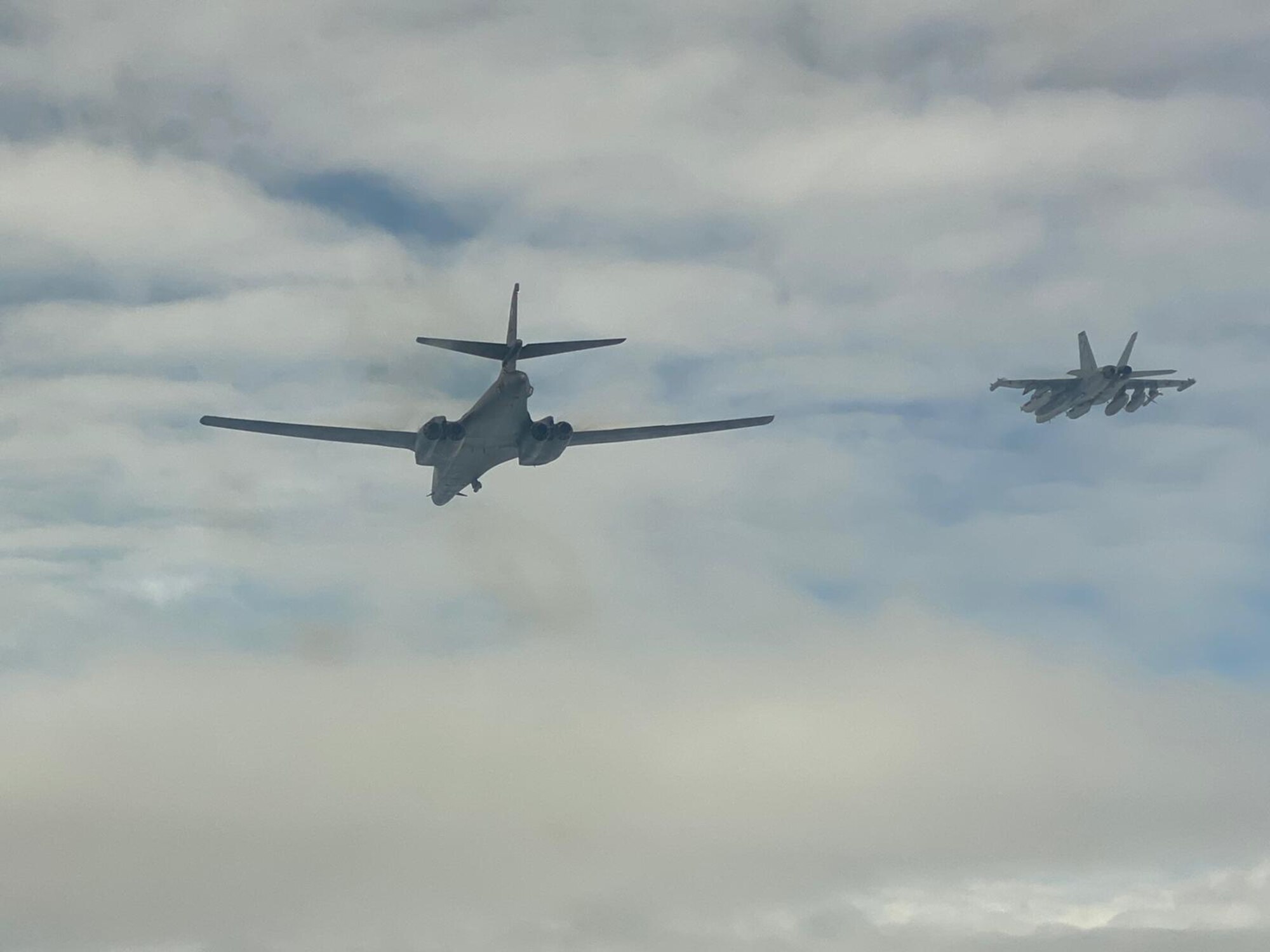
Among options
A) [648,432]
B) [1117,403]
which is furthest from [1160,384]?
[648,432]

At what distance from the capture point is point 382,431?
83875 mm

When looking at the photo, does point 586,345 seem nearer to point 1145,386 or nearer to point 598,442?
point 598,442

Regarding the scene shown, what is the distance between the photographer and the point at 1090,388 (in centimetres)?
12950

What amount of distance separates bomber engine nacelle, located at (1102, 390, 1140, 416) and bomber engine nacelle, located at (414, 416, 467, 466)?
7669 centimetres

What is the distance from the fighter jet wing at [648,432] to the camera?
8525 centimetres

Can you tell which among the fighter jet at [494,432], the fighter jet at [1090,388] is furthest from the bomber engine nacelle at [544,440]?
the fighter jet at [1090,388]

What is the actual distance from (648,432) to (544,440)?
314 inches

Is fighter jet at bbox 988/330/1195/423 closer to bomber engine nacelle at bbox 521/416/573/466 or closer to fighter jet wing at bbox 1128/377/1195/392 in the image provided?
fighter jet wing at bbox 1128/377/1195/392

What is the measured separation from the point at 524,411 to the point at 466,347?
22.8 feet

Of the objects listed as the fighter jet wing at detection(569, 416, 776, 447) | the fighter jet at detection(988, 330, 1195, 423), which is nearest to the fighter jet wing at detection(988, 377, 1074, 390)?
the fighter jet at detection(988, 330, 1195, 423)

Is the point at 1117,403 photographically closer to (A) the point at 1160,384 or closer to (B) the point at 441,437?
(A) the point at 1160,384

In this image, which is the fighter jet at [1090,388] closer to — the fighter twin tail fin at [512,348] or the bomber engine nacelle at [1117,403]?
the bomber engine nacelle at [1117,403]

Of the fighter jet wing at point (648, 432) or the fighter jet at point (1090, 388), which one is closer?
the fighter jet wing at point (648, 432)

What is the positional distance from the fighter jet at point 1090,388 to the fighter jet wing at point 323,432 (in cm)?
7631
